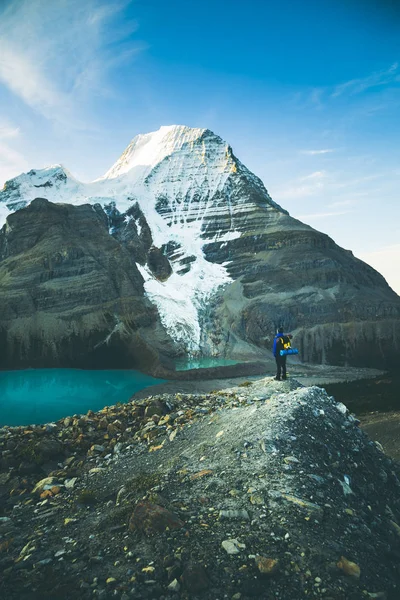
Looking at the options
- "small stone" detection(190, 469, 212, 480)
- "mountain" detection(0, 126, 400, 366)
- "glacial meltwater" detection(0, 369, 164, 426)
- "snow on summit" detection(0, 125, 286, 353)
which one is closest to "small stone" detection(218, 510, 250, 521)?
"small stone" detection(190, 469, 212, 480)

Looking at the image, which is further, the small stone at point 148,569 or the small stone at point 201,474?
the small stone at point 201,474

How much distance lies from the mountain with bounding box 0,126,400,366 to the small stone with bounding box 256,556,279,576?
10309 cm

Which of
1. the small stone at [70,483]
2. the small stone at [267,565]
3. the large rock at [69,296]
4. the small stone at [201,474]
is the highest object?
the large rock at [69,296]

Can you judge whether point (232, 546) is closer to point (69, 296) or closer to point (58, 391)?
point (58, 391)

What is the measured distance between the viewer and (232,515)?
681cm

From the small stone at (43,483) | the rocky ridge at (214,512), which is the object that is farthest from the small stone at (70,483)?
the small stone at (43,483)

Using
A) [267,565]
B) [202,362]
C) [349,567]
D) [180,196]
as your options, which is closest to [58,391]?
[202,362]

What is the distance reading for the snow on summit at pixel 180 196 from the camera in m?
138

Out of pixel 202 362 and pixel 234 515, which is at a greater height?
pixel 234 515

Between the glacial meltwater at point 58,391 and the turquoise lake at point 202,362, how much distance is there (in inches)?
562

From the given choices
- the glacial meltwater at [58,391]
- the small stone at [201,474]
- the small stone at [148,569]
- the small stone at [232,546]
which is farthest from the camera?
the glacial meltwater at [58,391]

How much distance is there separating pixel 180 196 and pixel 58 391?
112 metres

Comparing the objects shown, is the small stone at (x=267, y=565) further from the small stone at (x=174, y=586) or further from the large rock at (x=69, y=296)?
the large rock at (x=69, y=296)

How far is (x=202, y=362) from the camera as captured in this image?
370 feet
